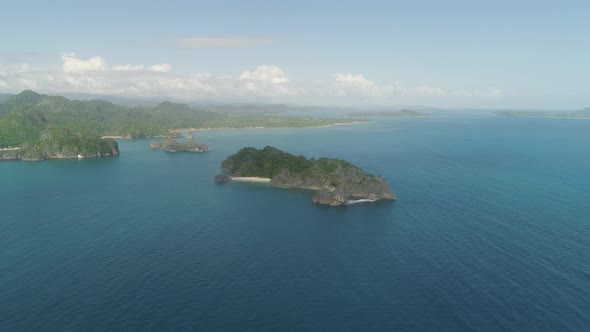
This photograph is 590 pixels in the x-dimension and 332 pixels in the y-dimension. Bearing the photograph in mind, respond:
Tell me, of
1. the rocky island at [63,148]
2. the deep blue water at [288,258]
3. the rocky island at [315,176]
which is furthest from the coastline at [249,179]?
the rocky island at [63,148]

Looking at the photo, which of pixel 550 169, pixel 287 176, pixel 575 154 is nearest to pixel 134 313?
pixel 287 176

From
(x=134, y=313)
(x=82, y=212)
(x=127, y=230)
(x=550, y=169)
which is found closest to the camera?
(x=134, y=313)

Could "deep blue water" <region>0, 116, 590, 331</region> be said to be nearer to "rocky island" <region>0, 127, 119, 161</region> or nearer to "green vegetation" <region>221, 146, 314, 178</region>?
"green vegetation" <region>221, 146, 314, 178</region>

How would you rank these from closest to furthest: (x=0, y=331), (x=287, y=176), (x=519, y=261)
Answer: (x=0, y=331) → (x=519, y=261) → (x=287, y=176)

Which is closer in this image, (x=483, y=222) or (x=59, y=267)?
(x=59, y=267)

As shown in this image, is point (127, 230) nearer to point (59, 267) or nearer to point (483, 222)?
point (59, 267)

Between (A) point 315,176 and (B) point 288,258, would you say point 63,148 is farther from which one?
(B) point 288,258

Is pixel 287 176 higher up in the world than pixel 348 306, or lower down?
higher up

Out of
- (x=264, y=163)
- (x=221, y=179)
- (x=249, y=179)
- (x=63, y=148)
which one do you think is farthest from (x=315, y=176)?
(x=63, y=148)
